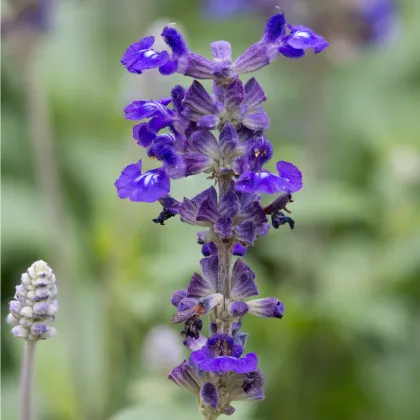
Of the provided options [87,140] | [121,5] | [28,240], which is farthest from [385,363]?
[121,5]

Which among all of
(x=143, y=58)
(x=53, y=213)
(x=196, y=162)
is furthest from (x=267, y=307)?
(x=53, y=213)

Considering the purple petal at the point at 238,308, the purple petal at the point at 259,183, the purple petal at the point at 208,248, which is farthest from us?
the purple petal at the point at 208,248

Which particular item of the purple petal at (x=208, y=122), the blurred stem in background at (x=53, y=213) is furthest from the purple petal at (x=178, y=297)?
the blurred stem in background at (x=53, y=213)

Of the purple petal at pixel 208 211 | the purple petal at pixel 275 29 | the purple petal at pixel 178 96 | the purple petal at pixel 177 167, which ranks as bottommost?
the purple petal at pixel 208 211

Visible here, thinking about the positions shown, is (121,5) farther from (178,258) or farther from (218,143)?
(218,143)

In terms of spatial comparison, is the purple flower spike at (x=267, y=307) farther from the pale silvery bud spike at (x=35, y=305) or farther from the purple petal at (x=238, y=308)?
the pale silvery bud spike at (x=35, y=305)

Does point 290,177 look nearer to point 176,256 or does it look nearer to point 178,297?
point 178,297
